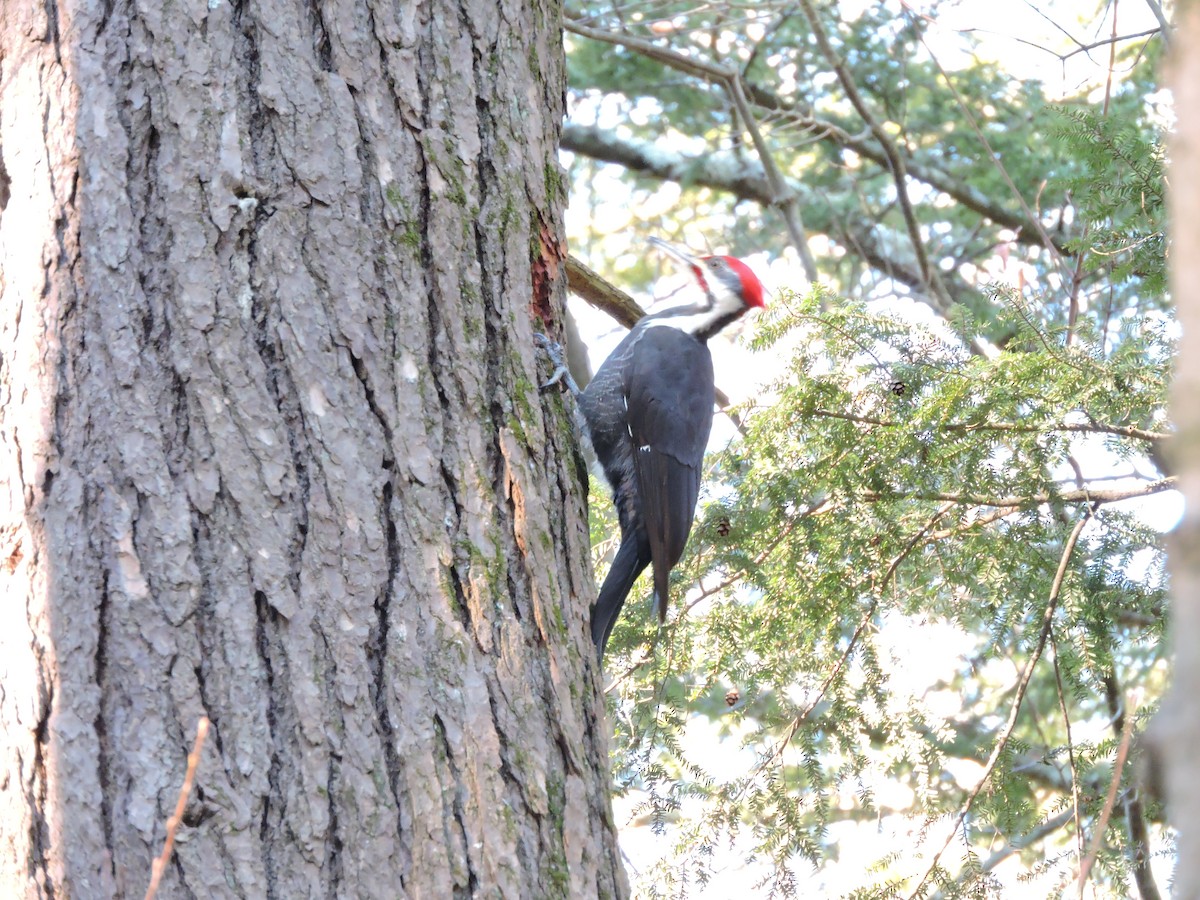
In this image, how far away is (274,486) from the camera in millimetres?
1615

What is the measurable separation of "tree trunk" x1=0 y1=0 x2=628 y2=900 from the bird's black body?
4.15ft

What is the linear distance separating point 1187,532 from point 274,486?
4.32 feet

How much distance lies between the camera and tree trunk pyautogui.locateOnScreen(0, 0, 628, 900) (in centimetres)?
149

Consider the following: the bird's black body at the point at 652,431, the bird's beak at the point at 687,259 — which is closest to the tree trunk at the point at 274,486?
the bird's black body at the point at 652,431

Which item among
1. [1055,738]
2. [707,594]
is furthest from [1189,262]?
[1055,738]

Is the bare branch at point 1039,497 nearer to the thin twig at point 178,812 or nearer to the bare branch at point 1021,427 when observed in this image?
the bare branch at point 1021,427

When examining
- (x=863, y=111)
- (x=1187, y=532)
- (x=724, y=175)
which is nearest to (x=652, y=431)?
(x=863, y=111)

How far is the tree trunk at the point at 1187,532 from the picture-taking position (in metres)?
0.49

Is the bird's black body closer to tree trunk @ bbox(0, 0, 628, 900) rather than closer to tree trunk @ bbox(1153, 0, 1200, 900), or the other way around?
tree trunk @ bbox(0, 0, 628, 900)

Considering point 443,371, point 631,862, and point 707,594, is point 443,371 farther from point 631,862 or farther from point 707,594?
point 631,862

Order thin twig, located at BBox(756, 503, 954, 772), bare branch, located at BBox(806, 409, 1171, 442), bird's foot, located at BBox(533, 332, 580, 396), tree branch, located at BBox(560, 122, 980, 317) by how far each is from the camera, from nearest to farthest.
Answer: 1. bird's foot, located at BBox(533, 332, 580, 396)
2. bare branch, located at BBox(806, 409, 1171, 442)
3. thin twig, located at BBox(756, 503, 954, 772)
4. tree branch, located at BBox(560, 122, 980, 317)

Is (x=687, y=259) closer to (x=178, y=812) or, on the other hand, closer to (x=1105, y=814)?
(x=178, y=812)

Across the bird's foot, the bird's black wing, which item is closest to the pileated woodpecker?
the bird's black wing

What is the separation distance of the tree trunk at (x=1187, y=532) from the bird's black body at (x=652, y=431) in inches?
103
